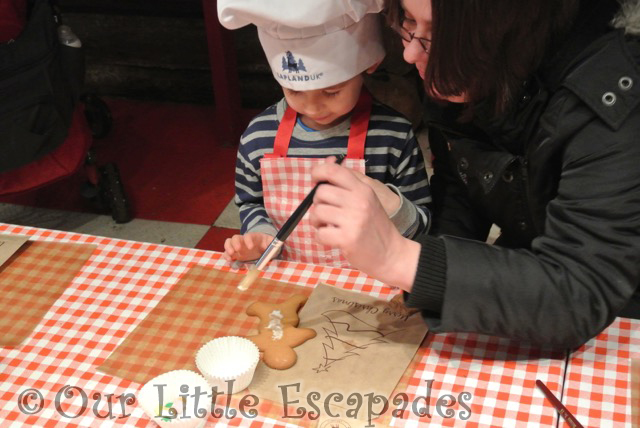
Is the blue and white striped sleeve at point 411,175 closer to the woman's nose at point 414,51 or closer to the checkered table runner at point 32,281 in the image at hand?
the woman's nose at point 414,51

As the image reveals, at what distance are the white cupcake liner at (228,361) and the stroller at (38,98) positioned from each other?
165 centimetres

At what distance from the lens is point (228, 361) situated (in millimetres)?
1115

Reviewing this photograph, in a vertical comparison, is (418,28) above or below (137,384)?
above

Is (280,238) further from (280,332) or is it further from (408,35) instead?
(408,35)

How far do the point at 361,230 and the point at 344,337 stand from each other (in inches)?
8.2

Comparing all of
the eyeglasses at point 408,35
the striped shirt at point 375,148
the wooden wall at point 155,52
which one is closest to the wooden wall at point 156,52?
the wooden wall at point 155,52

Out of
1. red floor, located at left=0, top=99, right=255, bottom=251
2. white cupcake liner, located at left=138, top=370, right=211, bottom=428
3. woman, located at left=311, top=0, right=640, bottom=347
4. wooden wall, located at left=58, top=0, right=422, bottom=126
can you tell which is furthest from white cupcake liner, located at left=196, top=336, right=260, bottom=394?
wooden wall, located at left=58, top=0, right=422, bottom=126

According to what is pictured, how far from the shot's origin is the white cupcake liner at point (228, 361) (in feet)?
3.50

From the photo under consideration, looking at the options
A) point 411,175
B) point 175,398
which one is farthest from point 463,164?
point 175,398

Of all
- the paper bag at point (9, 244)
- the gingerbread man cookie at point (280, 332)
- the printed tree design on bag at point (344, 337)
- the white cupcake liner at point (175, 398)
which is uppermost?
the paper bag at point (9, 244)

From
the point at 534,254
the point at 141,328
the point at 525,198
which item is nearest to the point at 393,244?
the point at 534,254

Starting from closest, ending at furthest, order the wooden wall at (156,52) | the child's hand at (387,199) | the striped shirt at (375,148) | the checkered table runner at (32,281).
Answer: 1. the checkered table runner at (32,281)
2. the child's hand at (387,199)
3. the striped shirt at (375,148)
4. the wooden wall at (156,52)

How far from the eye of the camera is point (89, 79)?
13.0 feet

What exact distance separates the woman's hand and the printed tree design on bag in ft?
0.38
